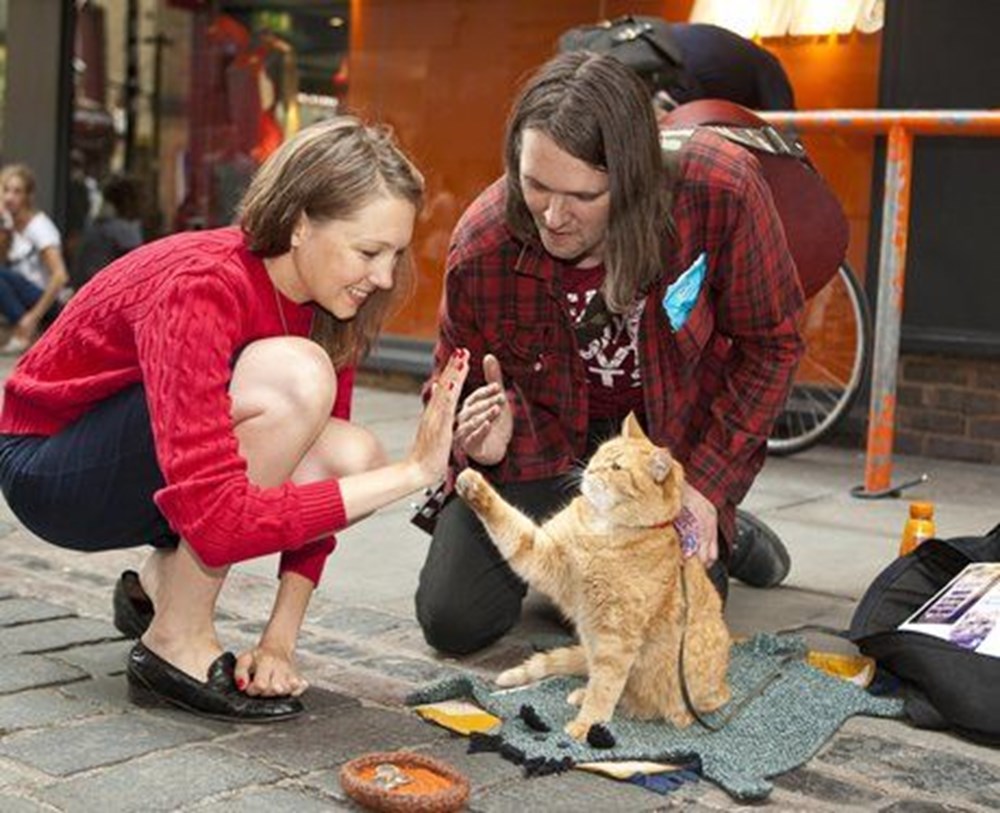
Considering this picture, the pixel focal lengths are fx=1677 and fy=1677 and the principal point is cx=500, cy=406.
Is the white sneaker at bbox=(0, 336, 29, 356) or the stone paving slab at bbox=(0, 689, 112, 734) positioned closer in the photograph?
the stone paving slab at bbox=(0, 689, 112, 734)

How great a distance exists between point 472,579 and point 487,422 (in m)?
0.47

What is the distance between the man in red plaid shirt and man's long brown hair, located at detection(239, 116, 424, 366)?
33cm

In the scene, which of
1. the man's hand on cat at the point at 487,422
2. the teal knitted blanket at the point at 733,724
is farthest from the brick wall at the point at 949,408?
the man's hand on cat at the point at 487,422

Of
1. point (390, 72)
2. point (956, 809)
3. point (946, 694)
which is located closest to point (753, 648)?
point (946, 694)

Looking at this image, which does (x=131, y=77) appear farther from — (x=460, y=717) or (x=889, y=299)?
(x=460, y=717)

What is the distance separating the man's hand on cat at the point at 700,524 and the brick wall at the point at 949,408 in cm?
321

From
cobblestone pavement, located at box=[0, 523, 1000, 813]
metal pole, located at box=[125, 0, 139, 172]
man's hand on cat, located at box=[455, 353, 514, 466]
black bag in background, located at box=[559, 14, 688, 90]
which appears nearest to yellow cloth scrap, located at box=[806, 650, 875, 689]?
cobblestone pavement, located at box=[0, 523, 1000, 813]

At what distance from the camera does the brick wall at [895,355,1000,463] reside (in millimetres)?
6195

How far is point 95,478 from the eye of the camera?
2986 mm

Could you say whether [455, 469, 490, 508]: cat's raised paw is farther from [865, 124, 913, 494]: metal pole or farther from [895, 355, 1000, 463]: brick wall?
[895, 355, 1000, 463]: brick wall

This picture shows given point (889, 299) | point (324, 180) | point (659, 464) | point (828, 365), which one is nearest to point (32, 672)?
point (324, 180)

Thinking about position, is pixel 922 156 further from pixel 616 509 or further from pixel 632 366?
pixel 616 509

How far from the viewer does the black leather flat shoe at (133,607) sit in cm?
331

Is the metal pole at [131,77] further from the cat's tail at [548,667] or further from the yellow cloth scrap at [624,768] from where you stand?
the yellow cloth scrap at [624,768]
